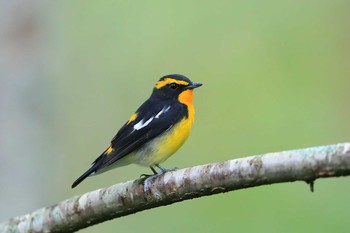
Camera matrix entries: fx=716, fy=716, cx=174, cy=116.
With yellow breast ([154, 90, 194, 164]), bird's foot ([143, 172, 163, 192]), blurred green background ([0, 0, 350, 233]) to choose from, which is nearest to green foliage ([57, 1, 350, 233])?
blurred green background ([0, 0, 350, 233])

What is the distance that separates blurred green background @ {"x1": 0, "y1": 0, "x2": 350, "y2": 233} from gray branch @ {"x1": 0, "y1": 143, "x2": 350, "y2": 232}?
1919mm

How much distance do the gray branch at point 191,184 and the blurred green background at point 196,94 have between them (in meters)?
1.92

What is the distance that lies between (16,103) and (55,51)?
631 mm

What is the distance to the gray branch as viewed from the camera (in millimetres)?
3074

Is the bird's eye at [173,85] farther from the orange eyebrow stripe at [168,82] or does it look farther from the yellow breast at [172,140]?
the yellow breast at [172,140]

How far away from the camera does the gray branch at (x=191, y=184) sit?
307cm

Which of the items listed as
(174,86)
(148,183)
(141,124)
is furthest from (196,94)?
(148,183)

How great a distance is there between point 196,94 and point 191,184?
5.51 metres

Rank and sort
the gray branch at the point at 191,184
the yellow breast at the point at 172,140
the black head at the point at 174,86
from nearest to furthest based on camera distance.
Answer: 1. the gray branch at the point at 191,184
2. the yellow breast at the point at 172,140
3. the black head at the point at 174,86

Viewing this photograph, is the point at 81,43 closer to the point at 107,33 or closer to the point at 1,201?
the point at 107,33

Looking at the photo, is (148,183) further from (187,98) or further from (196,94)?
(196,94)

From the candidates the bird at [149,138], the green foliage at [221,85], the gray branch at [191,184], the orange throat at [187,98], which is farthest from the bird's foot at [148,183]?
the green foliage at [221,85]

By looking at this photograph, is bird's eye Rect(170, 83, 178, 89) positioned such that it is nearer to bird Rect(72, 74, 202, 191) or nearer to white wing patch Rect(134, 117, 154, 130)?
bird Rect(72, 74, 202, 191)

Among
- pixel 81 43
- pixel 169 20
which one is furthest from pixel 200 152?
pixel 81 43
